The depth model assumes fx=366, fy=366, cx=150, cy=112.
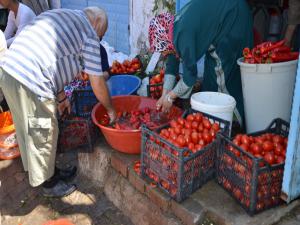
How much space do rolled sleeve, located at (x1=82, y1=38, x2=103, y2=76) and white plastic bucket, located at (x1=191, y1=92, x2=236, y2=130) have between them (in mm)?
913

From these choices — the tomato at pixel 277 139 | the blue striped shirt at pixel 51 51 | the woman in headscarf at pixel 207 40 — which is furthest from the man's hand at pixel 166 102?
the tomato at pixel 277 139

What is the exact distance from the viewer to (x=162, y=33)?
3.33 metres

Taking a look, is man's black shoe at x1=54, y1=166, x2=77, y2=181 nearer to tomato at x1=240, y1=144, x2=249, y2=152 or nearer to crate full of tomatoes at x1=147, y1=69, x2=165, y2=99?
crate full of tomatoes at x1=147, y1=69, x2=165, y2=99

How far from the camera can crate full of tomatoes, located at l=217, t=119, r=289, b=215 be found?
8.32ft

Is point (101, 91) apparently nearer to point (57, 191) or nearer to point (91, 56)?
point (91, 56)

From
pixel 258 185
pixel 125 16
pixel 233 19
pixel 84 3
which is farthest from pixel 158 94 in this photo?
pixel 84 3

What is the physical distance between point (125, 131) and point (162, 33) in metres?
0.95

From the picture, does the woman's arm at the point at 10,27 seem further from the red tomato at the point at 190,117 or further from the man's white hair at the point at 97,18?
the red tomato at the point at 190,117

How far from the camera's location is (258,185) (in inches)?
100

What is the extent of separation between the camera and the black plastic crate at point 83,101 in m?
4.18

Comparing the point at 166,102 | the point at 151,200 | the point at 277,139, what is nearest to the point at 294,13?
the point at 166,102

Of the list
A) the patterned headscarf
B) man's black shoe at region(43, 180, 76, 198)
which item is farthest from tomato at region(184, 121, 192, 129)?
man's black shoe at region(43, 180, 76, 198)

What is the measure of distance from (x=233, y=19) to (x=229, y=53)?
0.33m

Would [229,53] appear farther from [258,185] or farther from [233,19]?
[258,185]
